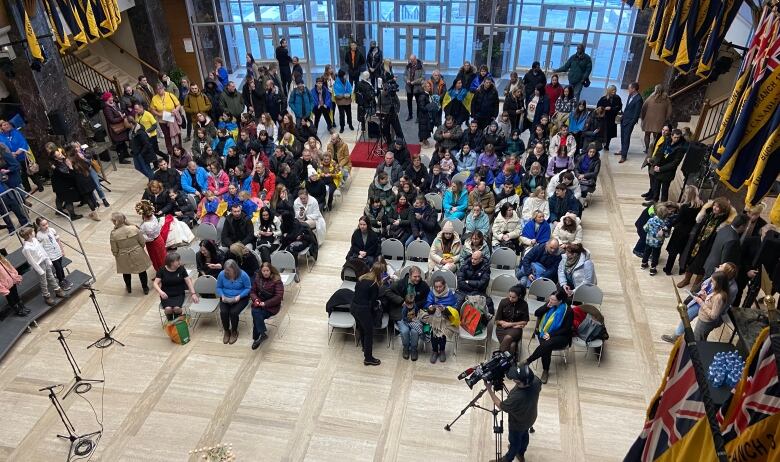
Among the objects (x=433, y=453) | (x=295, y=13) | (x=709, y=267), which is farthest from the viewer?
(x=295, y=13)

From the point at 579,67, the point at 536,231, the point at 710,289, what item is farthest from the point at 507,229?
the point at 579,67

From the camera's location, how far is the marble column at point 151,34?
54.5 ft

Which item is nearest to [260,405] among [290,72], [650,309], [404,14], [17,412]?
[17,412]

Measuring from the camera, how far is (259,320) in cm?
808

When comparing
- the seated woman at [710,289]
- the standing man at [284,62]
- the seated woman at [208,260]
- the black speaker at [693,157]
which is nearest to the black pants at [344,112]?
the standing man at [284,62]

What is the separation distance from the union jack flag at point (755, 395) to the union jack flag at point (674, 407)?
0.18m

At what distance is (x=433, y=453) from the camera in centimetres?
661

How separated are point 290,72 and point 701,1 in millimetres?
11511

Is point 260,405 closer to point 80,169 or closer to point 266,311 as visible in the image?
point 266,311

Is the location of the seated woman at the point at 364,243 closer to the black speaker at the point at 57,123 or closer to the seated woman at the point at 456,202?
the seated woman at the point at 456,202

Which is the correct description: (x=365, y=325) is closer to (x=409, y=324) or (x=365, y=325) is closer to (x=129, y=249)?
(x=409, y=324)

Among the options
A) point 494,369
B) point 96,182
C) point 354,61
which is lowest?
point 96,182

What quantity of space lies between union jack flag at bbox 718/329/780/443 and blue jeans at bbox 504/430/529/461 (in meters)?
3.27

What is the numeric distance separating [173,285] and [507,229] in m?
5.45
